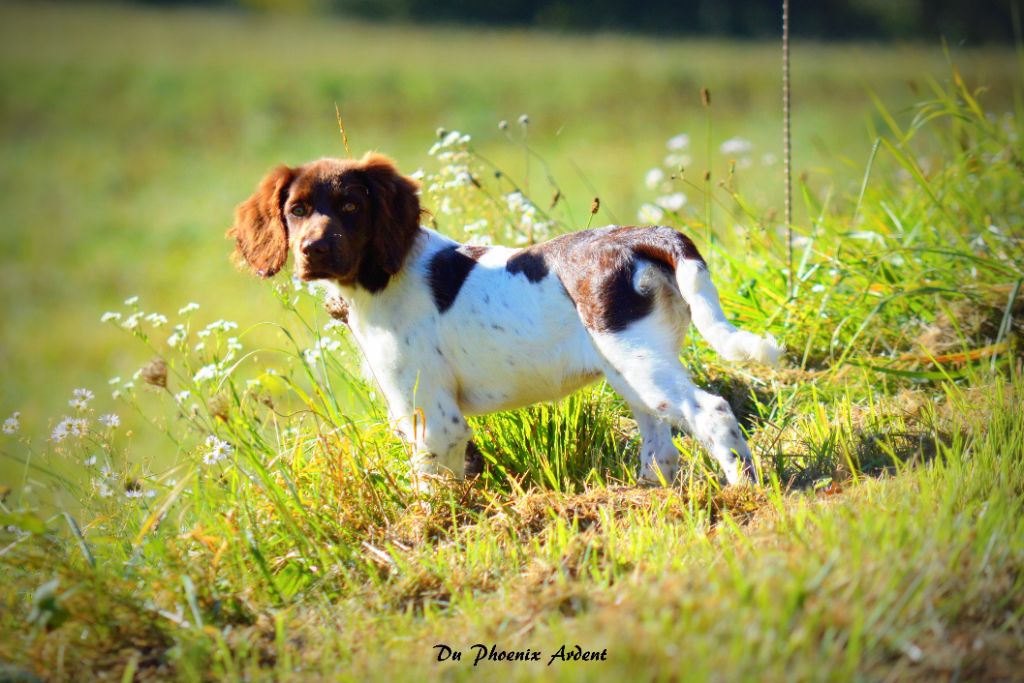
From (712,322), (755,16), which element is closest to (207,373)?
(712,322)

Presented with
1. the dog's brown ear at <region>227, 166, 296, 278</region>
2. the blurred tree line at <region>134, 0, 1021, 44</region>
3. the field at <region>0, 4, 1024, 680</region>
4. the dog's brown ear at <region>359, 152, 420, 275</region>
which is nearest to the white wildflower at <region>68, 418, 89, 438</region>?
the field at <region>0, 4, 1024, 680</region>

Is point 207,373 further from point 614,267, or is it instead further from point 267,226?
point 614,267

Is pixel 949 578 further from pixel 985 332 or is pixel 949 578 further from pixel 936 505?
pixel 985 332

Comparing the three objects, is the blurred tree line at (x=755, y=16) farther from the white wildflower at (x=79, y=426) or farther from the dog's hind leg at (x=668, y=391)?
the white wildflower at (x=79, y=426)

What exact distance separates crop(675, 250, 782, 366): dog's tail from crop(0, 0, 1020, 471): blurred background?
690cm

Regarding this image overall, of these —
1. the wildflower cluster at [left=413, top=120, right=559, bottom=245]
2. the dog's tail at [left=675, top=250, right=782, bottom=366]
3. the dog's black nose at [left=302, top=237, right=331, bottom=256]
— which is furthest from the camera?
the wildflower cluster at [left=413, top=120, right=559, bottom=245]

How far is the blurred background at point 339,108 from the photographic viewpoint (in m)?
12.7

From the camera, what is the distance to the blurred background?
1270 centimetres

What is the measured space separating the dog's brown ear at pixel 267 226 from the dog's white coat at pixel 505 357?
25 cm

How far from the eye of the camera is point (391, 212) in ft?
12.0

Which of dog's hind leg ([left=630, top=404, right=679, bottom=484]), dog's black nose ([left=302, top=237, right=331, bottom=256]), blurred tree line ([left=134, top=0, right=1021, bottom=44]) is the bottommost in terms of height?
dog's hind leg ([left=630, top=404, right=679, bottom=484])

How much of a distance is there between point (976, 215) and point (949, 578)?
10.7ft

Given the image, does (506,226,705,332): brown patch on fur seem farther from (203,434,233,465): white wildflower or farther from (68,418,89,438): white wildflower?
(68,418,89,438): white wildflower

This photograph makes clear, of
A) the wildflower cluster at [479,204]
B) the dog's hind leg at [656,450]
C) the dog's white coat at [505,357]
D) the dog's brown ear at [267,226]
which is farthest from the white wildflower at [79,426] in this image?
the dog's hind leg at [656,450]
